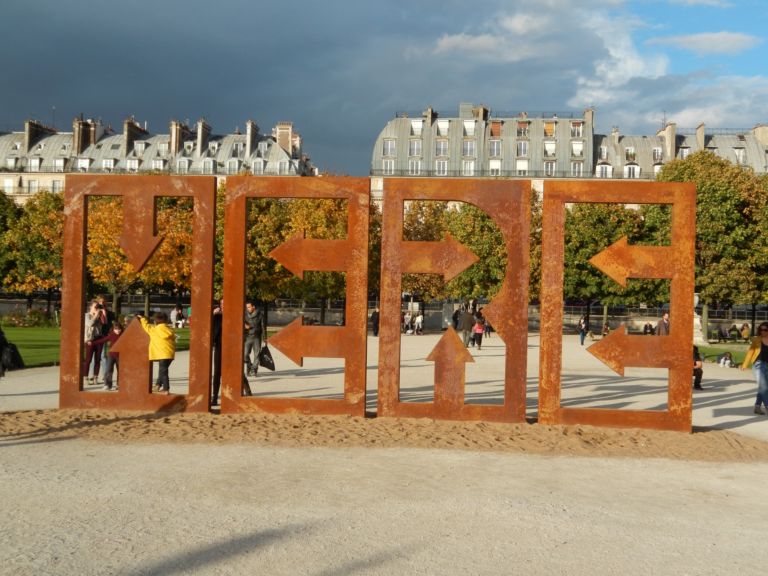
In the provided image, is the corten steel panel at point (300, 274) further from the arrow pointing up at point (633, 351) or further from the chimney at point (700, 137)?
the chimney at point (700, 137)

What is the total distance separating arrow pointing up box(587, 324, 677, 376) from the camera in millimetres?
11203

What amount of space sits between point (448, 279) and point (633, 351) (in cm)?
285

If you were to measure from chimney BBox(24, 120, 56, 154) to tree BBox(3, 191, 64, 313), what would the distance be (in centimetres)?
2807

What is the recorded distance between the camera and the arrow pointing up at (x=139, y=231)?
38.5 feet

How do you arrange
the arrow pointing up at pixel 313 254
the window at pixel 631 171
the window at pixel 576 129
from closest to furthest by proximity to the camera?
the arrow pointing up at pixel 313 254
the window at pixel 631 171
the window at pixel 576 129

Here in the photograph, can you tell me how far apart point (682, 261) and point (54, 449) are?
882 centimetres

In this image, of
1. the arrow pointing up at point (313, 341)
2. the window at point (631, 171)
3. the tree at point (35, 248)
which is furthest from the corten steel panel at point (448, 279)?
the window at point (631, 171)

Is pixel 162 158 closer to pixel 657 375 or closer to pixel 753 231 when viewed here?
pixel 753 231

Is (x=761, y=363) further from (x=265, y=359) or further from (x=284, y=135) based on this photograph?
(x=284, y=135)

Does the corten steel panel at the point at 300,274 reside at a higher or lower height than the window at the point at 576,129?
lower

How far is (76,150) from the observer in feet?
250

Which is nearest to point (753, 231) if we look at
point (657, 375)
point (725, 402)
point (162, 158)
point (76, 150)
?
point (657, 375)

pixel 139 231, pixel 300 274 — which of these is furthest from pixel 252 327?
pixel 300 274

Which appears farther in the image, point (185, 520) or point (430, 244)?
point (430, 244)
